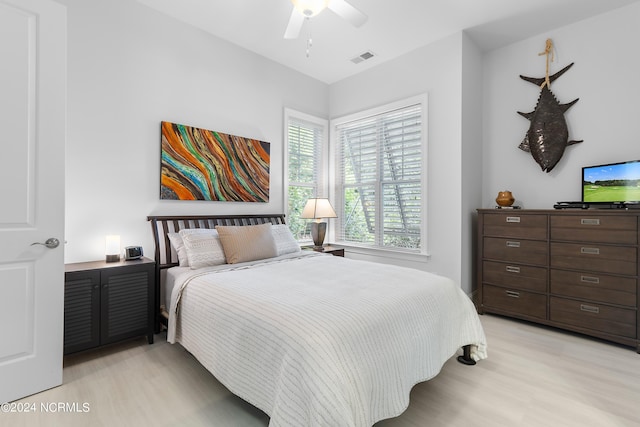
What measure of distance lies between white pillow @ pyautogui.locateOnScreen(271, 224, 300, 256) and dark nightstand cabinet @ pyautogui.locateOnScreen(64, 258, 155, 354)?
1.16 m

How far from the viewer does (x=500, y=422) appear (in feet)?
5.35

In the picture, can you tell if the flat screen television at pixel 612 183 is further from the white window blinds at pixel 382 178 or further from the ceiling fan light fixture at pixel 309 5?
the ceiling fan light fixture at pixel 309 5

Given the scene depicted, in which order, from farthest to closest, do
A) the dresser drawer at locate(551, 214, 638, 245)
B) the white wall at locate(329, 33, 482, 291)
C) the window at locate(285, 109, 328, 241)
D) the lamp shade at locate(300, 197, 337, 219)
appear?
the window at locate(285, 109, 328, 241) < the lamp shade at locate(300, 197, 337, 219) < the white wall at locate(329, 33, 482, 291) < the dresser drawer at locate(551, 214, 638, 245)

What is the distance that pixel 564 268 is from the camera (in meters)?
2.82

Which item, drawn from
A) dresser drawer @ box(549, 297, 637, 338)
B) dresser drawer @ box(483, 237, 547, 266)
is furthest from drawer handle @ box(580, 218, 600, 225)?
dresser drawer @ box(549, 297, 637, 338)

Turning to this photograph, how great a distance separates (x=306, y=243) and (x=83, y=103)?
9.37ft

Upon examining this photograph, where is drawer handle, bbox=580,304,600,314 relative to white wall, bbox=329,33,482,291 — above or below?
below

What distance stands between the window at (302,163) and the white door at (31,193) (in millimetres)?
2460

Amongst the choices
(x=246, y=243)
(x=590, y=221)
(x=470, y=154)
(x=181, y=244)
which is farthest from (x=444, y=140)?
(x=181, y=244)

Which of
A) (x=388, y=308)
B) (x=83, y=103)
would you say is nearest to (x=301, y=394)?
(x=388, y=308)

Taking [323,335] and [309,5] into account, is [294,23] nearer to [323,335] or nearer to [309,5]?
[309,5]

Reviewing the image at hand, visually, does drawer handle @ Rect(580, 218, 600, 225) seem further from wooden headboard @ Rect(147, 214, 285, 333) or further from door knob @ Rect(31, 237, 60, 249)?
door knob @ Rect(31, 237, 60, 249)

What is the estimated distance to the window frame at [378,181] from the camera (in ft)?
11.8

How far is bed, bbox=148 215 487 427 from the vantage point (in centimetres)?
124
